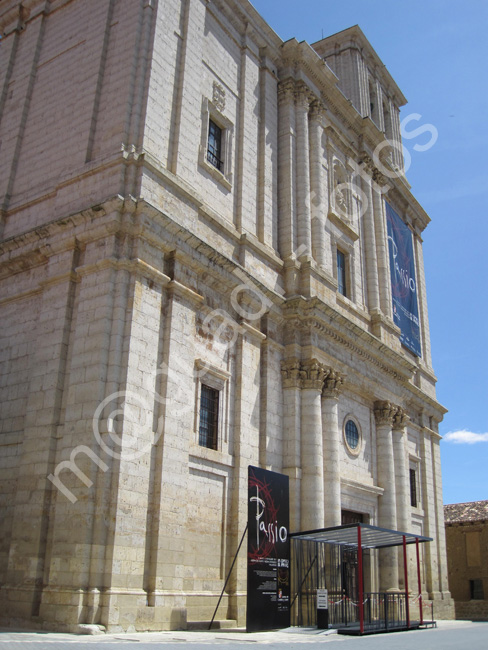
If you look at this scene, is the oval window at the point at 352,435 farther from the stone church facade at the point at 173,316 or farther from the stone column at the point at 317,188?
the stone column at the point at 317,188

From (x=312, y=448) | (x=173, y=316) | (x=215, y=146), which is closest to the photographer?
(x=173, y=316)

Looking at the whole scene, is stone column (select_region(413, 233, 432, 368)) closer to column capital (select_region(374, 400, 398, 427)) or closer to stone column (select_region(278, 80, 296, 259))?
column capital (select_region(374, 400, 398, 427))

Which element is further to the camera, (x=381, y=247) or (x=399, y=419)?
(x=381, y=247)

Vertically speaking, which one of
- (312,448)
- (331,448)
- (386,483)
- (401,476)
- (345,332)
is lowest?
(386,483)

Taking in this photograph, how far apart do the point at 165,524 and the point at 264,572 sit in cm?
245

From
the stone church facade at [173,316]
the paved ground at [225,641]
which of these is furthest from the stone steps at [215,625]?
the paved ground at [225,641]

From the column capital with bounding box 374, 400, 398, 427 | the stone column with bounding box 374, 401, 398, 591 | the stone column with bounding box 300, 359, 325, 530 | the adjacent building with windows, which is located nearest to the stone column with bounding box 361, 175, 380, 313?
the column capital with bounding box 374, 400, 398, 427

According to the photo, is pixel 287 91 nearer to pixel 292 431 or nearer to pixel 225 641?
pixel 292 431

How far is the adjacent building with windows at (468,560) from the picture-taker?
1586 inches

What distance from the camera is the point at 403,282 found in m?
32.2

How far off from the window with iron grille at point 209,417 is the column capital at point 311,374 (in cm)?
393

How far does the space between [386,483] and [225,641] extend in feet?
45.7

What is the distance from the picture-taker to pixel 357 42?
35500 mm

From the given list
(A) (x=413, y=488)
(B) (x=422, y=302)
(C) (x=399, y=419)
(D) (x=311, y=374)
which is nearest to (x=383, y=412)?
(C) (x=399, y=419)
